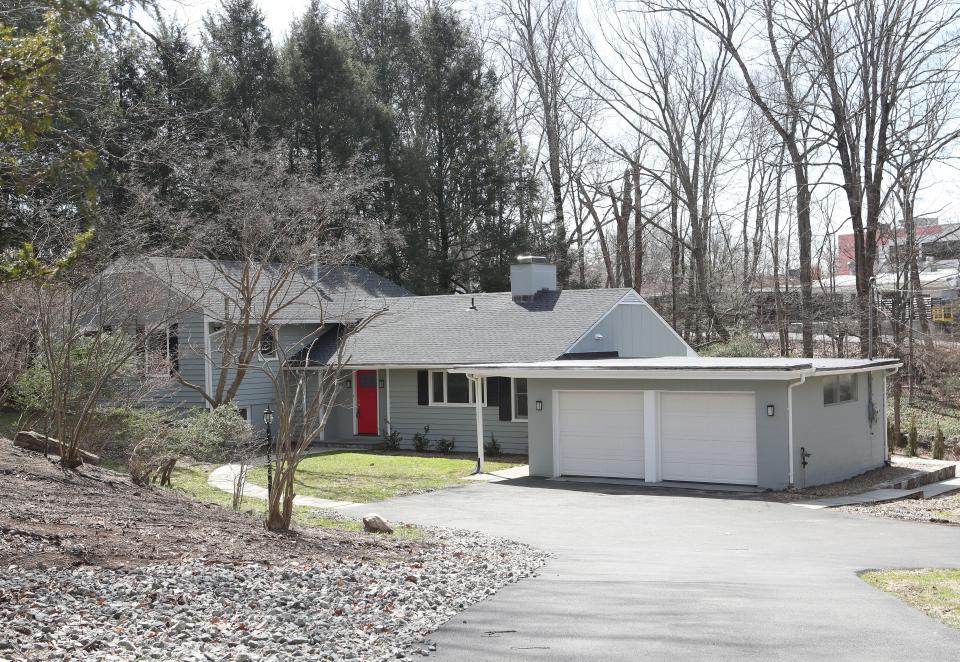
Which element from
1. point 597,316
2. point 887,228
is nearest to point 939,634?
point 597,316

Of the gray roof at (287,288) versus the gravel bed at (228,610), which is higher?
the gray roof at (287,288)

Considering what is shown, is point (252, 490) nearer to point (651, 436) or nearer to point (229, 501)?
point (229, 501)

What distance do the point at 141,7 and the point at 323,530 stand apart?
7182mm

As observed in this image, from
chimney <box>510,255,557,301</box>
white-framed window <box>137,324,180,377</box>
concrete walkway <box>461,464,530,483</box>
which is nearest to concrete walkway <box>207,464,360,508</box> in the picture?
white-framed window <box>137,324,180,377</box>

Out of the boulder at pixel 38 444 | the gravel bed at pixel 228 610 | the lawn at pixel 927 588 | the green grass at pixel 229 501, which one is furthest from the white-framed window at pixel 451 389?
the gravel bed at pixel 228 610

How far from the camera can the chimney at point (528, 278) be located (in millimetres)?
26203

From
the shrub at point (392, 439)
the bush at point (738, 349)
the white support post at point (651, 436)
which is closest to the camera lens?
the white support post at point (651, 436)

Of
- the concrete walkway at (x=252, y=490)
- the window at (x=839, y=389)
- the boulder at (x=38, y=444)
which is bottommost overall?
the concrete walkway at (x=252, y=490)

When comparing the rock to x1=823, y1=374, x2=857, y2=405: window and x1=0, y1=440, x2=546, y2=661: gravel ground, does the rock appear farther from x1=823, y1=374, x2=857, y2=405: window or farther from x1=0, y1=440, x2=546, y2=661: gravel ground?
x1=823, y1=374, x2=857, y2=405: window

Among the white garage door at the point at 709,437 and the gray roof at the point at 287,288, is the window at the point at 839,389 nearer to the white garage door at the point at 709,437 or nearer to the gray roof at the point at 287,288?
the white garage door at the point at 709,437

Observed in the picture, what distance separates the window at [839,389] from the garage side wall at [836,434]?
0.37 ft

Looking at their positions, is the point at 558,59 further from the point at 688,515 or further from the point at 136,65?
the point at 688,515

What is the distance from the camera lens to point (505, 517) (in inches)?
568

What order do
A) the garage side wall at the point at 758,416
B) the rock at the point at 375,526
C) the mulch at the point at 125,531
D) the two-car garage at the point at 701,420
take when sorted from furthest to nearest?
the two-car garage at the point at 701,420 < the garage side wall at the point at 758,416 < the rock at the point at 375,526 < the mulch at the point at 125,531
